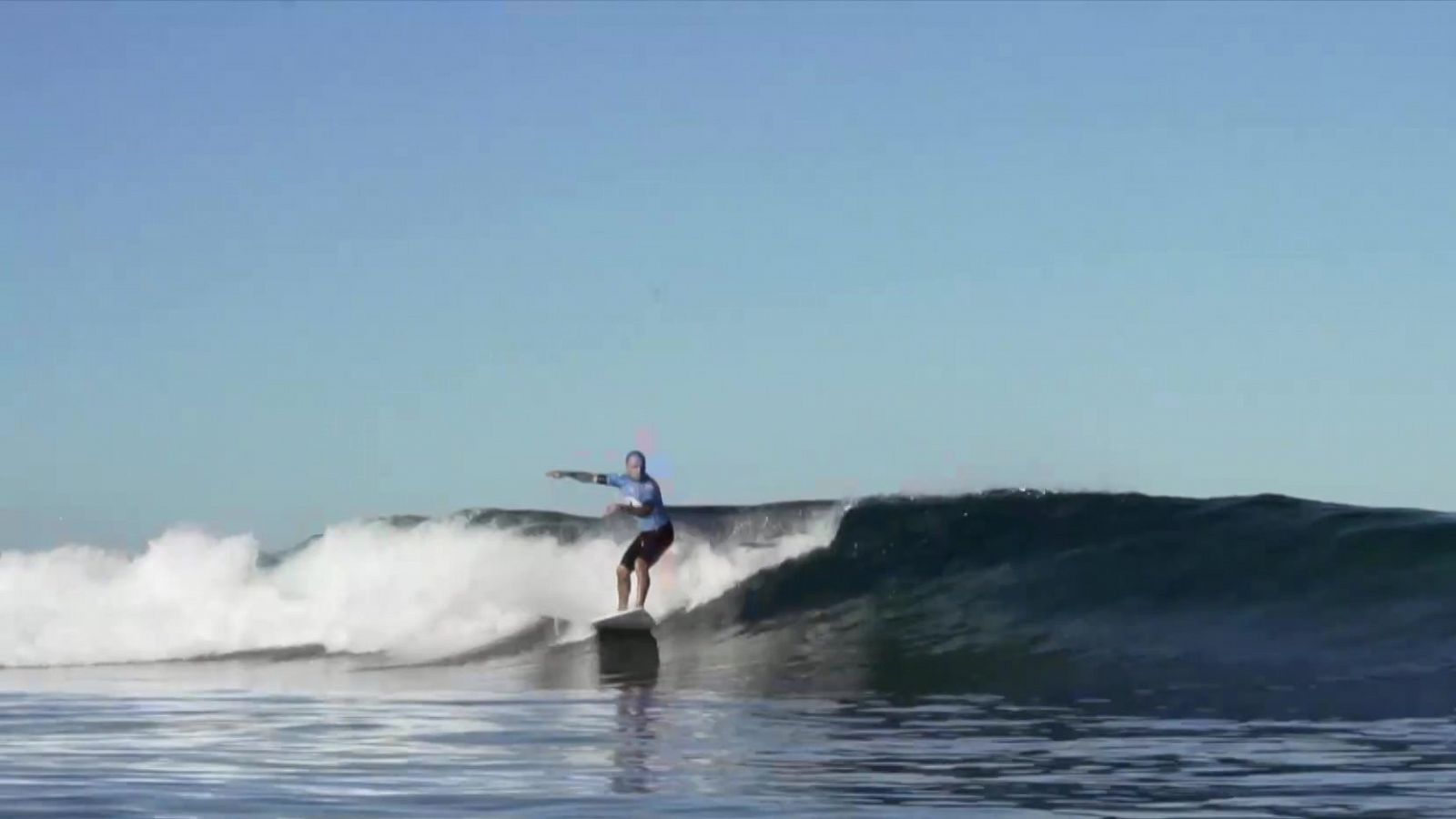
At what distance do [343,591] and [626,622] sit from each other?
682cm

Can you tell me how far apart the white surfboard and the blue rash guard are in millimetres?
912

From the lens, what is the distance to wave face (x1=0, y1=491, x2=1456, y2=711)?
17.5 m

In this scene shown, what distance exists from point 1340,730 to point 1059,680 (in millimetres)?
4407

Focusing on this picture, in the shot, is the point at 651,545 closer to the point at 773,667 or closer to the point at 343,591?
the point at 773,667

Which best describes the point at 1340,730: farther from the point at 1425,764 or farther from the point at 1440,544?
the point at 1440,544

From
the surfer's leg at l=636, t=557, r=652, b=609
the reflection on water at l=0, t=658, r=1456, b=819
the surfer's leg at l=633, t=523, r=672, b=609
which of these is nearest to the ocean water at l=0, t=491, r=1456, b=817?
the reflection on water at l=0, t=658, r=1456, b=819

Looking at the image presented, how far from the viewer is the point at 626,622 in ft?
65.7

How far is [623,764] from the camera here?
9930 mm

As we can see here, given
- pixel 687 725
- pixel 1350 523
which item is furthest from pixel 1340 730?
pixel 1350 523

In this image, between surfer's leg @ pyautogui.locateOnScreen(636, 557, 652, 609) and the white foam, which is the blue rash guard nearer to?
surfer's leg @ pyautogui.locateOnScreen(636, 557, 652, 609)

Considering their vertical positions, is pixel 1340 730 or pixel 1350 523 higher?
pixel 1350 523

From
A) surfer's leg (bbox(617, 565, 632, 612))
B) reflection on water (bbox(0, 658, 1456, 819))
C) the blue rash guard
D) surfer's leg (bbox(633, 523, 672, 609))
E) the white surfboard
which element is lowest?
reflection on water (bbox(0, 658, 1456, 819))

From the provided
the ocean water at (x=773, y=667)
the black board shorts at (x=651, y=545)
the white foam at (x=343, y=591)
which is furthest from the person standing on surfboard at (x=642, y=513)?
the white foam at (x=343, y=591)

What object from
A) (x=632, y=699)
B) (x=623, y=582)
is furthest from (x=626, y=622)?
(x=632, y=699)
